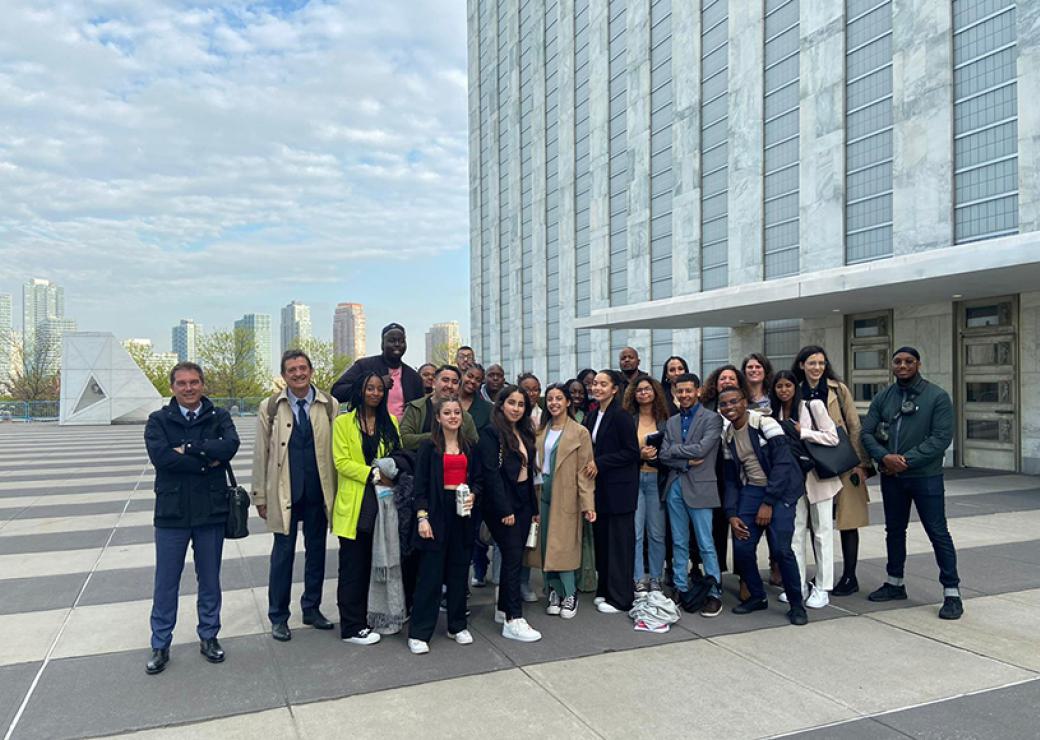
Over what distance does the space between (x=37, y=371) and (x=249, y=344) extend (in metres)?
14.5

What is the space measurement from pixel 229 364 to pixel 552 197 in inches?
1188

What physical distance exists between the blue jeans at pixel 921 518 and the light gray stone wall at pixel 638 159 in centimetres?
2124

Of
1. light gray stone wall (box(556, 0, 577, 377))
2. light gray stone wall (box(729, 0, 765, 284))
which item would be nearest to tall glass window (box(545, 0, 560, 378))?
light gray stone wall (box(556, 0, 577, 377))

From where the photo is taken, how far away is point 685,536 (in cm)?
574

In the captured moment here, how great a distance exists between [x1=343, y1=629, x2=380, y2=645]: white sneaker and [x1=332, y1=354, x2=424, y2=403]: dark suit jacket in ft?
5.63

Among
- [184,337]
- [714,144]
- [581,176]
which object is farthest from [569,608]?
[184,337]

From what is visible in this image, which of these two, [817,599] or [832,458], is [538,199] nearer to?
[832,458]

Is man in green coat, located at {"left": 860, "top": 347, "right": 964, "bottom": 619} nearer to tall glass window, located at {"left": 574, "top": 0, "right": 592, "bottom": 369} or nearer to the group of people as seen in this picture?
the group of people

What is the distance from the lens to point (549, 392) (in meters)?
5.68

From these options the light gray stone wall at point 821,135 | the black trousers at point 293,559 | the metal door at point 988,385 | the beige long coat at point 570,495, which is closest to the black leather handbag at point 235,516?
the black trousers at point 293,559

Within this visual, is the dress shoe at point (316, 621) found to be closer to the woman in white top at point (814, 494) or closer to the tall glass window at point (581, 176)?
the woman in white top at point (814, 494)

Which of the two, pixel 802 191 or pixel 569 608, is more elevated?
pixel 802 191

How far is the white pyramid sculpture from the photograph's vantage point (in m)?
33.8

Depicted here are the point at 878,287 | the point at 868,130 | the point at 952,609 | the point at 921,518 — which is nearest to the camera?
the point at 952,609
